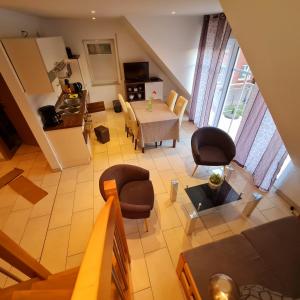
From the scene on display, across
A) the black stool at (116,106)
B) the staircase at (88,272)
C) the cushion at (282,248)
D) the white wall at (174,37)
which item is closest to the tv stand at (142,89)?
the black stool at (116,106)

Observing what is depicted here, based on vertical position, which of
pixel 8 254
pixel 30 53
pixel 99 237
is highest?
pixel 30 53

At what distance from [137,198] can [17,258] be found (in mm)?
1255

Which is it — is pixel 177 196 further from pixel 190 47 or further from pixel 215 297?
pixel 190 47

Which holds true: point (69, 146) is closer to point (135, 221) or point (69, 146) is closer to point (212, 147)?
point (135, 221)

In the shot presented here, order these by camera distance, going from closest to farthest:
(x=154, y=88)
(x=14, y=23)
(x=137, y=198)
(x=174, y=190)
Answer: (x=137, y=198) → (x=174, y=190) → (x=14, y=23) → (x=154, y=88)

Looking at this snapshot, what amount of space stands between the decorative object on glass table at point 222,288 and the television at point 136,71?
16.4ft

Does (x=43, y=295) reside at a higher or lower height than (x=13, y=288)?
higher

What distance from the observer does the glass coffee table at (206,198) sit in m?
1.99

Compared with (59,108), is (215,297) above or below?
below

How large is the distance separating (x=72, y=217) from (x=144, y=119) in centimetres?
202

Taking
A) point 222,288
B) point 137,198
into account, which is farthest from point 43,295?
point 137,198

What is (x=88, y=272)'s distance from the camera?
0.49m

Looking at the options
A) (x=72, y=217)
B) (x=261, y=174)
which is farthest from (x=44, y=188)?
(x=261, y=174)

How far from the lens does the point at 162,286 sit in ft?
5.59
